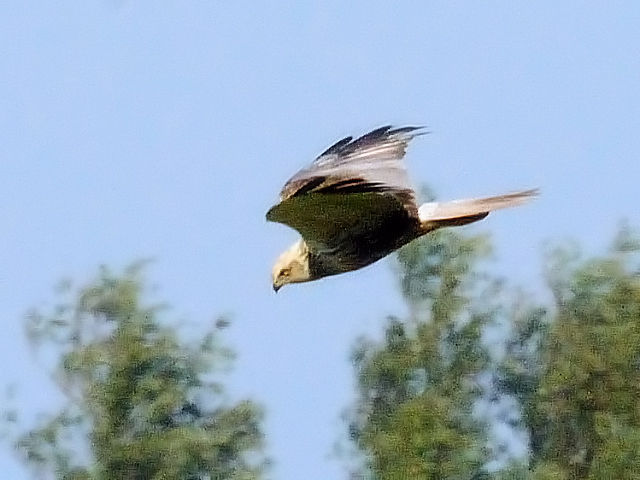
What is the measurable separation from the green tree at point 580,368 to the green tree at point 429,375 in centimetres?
14

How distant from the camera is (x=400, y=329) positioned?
370 centimetres

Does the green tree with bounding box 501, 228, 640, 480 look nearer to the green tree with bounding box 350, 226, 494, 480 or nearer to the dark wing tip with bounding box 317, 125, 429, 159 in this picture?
the green tree with bounding box 350, 226, 494, 480

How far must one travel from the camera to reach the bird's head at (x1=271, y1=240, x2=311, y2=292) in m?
1.28

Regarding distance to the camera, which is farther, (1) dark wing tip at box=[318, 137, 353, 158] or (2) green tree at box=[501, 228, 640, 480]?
(2) green tree at box=[501, 228, 640, 480]

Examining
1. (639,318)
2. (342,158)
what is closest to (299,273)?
(342,158)

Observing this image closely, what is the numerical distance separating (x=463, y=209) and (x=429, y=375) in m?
2.42

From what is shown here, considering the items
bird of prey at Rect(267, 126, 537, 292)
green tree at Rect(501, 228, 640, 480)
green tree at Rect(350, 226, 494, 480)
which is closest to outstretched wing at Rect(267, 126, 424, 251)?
bird of prey at Rect(267, 126, 537, 292)

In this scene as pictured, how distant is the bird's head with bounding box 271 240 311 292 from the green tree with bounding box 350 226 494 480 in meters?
2.01

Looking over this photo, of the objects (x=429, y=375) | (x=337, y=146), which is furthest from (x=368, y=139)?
(x=429, y=375)

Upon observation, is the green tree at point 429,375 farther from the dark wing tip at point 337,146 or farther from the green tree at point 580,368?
the dark wing tip at point 337,146

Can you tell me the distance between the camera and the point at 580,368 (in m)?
3.65

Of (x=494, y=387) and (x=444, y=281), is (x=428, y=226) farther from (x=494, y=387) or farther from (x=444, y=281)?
(x=494, y=387)

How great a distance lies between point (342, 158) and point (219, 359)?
2.57m

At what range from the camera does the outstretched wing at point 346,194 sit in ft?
3.32
